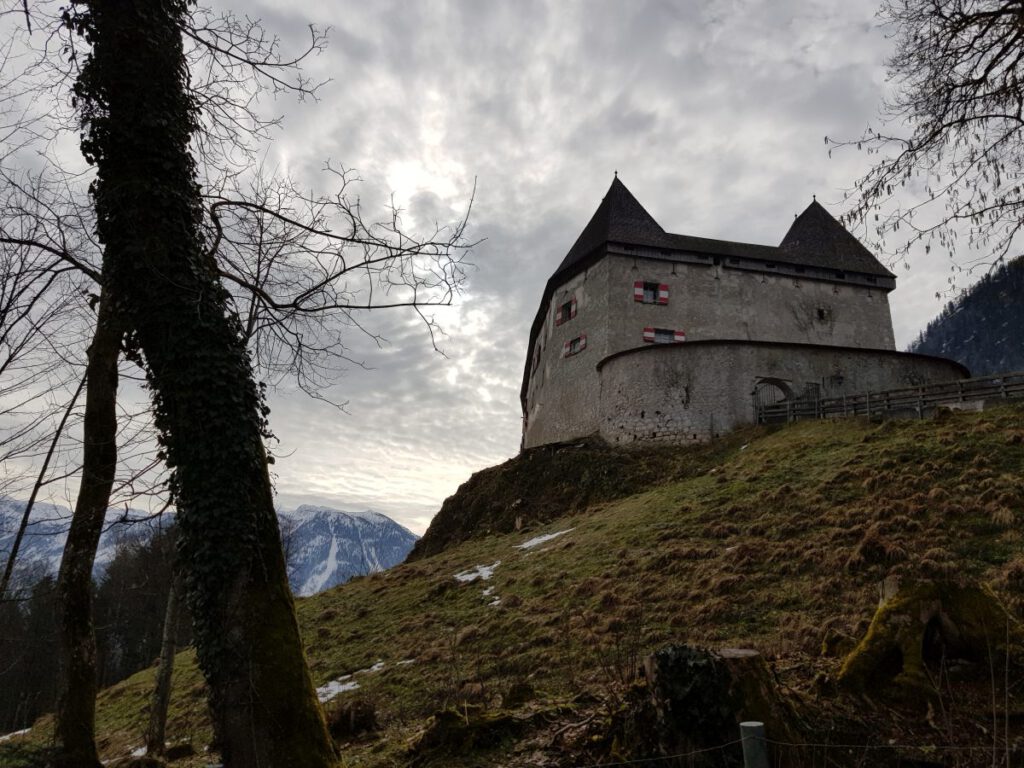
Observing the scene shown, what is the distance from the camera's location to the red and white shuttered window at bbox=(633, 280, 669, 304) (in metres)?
29.9

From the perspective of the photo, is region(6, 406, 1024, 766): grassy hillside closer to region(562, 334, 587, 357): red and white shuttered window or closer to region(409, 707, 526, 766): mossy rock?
region(409, 707, 526, 766): mossy rock

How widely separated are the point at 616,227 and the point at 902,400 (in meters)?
15.7

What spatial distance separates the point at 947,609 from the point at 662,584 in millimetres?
7014

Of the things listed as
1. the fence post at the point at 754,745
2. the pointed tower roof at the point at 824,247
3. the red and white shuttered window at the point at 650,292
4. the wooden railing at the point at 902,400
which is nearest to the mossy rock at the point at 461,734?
the fence post at the point at 754,745

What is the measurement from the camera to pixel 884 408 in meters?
20.5

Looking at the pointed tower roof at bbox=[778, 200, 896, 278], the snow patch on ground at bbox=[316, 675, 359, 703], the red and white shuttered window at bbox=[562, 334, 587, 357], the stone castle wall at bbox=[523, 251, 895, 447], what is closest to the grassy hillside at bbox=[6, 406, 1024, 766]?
the snow patch on ground at bbox=[316, 675, 359, 703]

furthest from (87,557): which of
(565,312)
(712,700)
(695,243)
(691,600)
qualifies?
(695,243)

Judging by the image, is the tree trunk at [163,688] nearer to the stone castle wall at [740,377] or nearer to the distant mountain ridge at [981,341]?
the stone castle wall at [740,377]

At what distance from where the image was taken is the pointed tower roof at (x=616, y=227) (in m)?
30.9

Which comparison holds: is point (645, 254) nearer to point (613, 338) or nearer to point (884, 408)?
point (613, 338)

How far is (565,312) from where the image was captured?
1292 inches

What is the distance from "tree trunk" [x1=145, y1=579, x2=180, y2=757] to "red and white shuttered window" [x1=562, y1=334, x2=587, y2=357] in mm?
23013

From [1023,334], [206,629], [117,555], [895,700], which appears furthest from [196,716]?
[1023,334]

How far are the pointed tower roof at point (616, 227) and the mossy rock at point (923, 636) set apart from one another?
26.9m
